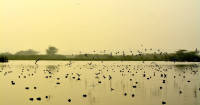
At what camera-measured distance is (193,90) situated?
27234mm

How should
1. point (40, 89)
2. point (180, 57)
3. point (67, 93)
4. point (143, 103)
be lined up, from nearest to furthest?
point (143, 103) < point (67, 93) < point (40, 89) < point (180, 57)

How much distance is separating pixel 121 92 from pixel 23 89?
27.2ft

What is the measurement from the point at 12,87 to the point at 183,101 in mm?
14921

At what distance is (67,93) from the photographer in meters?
25.0

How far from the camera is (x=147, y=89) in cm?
2752

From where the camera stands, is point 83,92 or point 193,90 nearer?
point 83,92

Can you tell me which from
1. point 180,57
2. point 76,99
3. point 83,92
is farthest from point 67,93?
point 180,57

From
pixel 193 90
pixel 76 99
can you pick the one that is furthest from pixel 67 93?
pixel 193 90

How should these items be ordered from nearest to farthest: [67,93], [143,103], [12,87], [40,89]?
[143,103] → [67,93] → [40,89] → [12,87]

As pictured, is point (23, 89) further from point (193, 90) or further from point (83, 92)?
point (193, 90)

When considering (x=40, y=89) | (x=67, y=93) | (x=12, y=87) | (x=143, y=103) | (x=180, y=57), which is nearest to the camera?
(x=143, y=103)

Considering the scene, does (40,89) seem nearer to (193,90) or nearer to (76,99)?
(76,99)

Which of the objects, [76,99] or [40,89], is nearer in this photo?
[76,99]

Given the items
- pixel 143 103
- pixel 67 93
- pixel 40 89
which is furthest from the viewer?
pixel 40 89
